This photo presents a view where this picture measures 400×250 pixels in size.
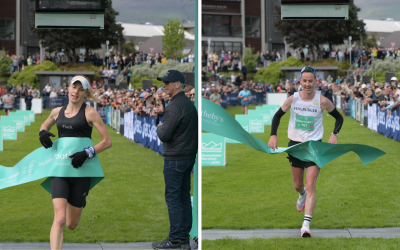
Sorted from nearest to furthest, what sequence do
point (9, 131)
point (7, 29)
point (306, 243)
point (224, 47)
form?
point (306, 243) → point (9, 131) → point (7, 29) → point (224, 47)

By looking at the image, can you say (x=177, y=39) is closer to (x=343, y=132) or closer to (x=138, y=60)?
(x=138, y=60)

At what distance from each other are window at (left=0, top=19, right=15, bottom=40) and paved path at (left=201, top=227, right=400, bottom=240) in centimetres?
6040

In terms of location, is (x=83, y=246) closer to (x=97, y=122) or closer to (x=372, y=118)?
(x=97, y=122)

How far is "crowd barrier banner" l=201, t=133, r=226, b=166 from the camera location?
40.9ft

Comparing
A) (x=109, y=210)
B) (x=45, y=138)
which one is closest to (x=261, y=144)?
(x=45, y=138)

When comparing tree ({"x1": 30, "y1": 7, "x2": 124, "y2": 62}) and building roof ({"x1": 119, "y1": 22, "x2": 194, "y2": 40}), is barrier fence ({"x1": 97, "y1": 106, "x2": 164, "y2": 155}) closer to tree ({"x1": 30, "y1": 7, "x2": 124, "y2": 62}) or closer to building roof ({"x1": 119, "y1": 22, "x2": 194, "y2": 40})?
tree ({"x1": 30, "y1": 7, "x2": 124, "y2": 62})

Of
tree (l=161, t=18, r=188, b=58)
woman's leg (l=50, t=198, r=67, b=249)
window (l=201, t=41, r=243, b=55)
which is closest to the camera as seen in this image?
woman's leg (l=50, t=198, r=67, b=249)

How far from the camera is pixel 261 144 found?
7098mm

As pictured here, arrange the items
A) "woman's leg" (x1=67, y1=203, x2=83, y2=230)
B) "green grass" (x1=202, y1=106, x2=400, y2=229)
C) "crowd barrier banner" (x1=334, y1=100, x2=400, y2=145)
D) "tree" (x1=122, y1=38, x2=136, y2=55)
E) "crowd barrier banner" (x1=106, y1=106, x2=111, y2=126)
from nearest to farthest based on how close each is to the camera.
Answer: "woman's leg" (x1=67, y1=203, x2=83, y2=230) → "green grass" (x1=202, y1=106, x2=400, y2=229) → "crowd barrier banner" (x1=334, y1=100, x2=400, y2=145) → "crowd barrier banner" (x1=106, y1=106, x2=111, y2=126) → "tree" (x1=122, y1=38, x2=136, y2=55)

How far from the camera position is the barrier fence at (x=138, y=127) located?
680 inches

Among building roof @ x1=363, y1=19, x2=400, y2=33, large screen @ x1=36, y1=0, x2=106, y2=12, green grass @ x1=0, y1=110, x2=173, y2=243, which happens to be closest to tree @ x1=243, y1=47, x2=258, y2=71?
building roof @ x1=363, y1=19, x2=400, y2=33

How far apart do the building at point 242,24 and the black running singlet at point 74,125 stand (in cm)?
6104

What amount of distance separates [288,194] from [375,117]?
13.0 m

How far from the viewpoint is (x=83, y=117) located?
5812 mm
